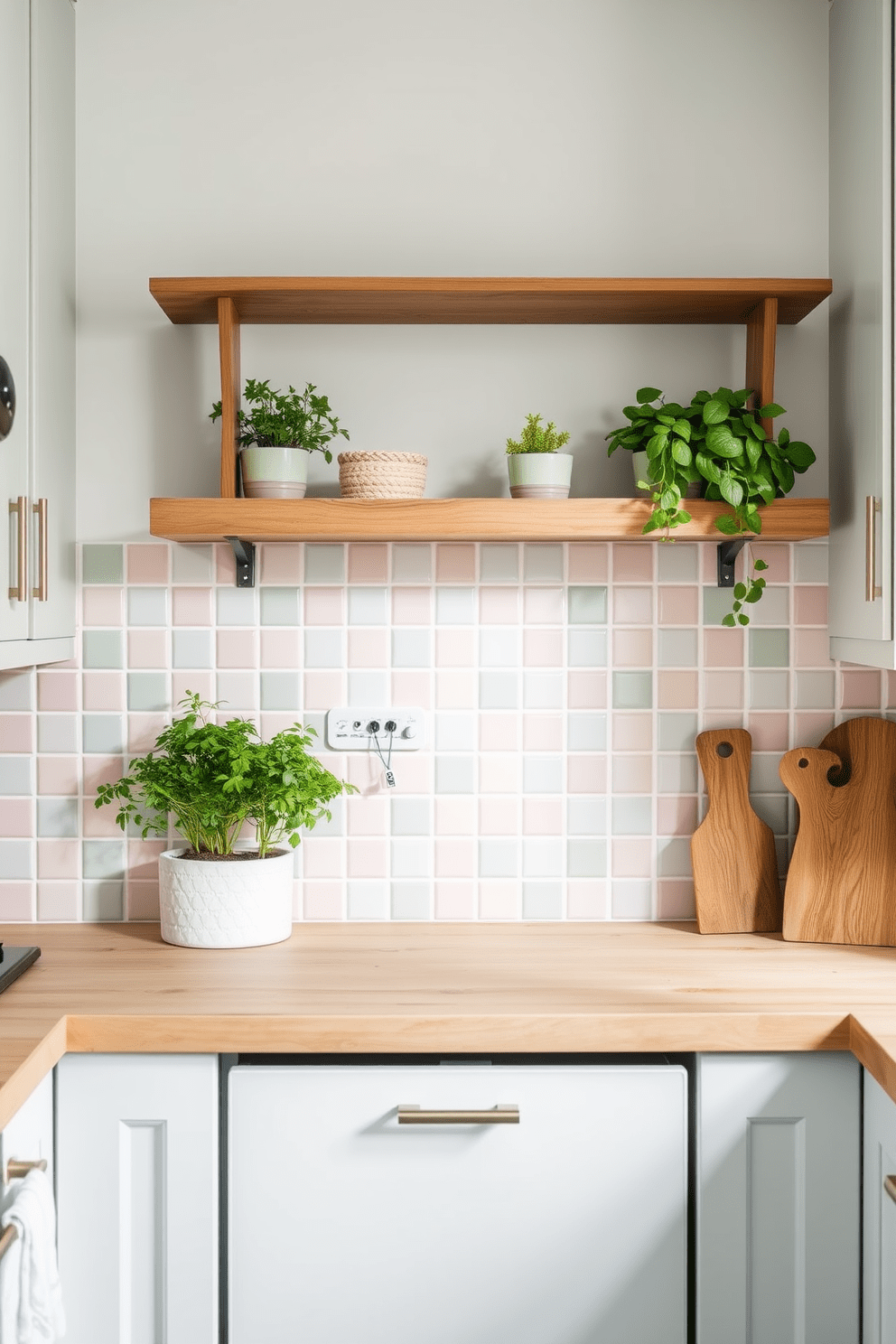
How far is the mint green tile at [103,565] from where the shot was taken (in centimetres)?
202

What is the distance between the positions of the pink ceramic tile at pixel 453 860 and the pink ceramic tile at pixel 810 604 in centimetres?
72

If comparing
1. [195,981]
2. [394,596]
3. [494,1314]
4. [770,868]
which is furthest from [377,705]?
[494,1314]

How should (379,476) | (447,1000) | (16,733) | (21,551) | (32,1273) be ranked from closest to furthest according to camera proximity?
(32,1273) → (447,1000) → (21,551) → (379,476) → (16,733)

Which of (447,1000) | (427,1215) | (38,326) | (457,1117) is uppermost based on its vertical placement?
(38,326)

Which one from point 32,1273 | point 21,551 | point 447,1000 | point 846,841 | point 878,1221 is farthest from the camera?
point 846,841

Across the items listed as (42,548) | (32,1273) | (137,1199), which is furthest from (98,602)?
(32,1273)

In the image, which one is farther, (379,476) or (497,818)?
(497,818)

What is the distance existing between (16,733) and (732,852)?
4.23 ft

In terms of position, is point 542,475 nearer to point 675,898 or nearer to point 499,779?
point 499,779

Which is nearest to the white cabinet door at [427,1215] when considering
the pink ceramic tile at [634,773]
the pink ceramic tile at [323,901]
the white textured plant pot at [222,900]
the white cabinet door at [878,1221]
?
the white cabinet door at [878,1221]

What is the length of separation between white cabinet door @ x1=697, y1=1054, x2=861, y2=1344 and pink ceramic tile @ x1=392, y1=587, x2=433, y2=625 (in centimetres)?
89

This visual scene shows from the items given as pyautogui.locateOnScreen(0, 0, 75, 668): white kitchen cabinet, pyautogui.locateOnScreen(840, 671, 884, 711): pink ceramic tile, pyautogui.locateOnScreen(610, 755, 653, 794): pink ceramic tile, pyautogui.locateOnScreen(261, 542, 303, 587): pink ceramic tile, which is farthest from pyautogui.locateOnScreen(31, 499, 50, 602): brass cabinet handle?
pyautogui.locateOnScreen(840, 671, 884, 711): pink ceramic tile

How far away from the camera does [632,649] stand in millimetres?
2023

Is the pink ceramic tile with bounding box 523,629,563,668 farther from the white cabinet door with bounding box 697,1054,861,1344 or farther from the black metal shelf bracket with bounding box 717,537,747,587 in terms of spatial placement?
the white cabinet door with bounding box 697,1054,861,1344
